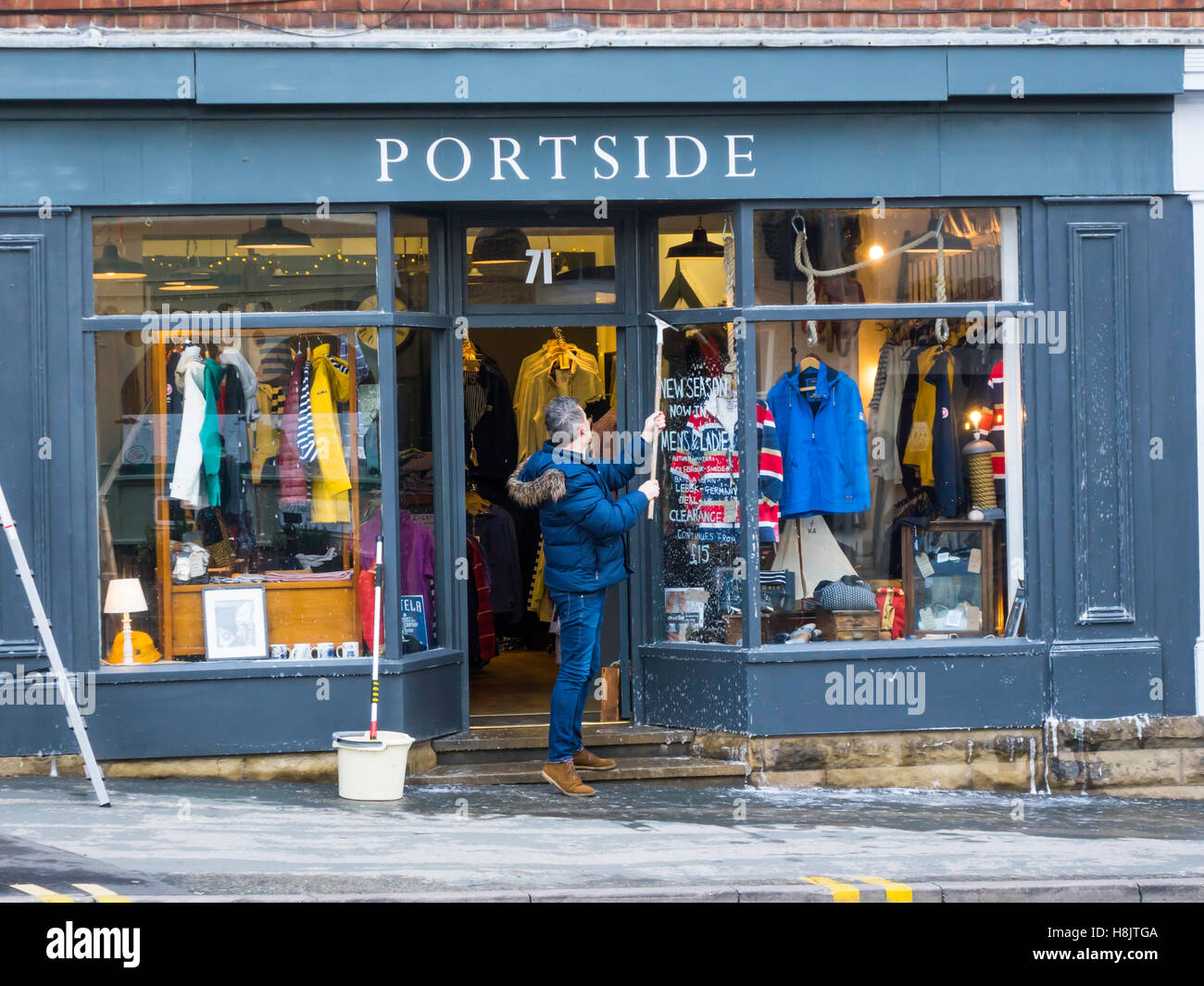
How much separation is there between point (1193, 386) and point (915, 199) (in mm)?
2095

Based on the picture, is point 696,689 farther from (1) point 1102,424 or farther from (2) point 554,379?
(1) point 1102,424

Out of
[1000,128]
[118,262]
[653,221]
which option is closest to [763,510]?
[653,221]

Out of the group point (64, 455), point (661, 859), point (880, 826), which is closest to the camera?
point (661, 859)

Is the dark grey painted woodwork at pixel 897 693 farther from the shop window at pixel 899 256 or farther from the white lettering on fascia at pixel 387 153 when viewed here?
the white lettering on fascia at pixel 387 153

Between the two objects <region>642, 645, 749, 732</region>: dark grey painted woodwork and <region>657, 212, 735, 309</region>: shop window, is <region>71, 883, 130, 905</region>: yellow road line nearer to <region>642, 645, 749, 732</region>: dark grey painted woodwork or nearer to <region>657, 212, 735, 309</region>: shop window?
<region>642, 645, 749, 732</region>: dark grey painted woodwork

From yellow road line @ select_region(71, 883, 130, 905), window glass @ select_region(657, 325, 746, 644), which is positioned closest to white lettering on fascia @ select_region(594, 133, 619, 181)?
window glass @ select_region(657, 325, 746, 644)

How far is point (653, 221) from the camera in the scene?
9.91m

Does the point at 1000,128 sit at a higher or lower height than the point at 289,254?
higher

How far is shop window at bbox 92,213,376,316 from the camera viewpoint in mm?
9336

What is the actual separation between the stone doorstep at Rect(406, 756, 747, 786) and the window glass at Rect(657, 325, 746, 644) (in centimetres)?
80

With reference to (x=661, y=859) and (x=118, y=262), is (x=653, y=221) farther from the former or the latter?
(x=661, y=859)

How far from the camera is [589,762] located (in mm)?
9320

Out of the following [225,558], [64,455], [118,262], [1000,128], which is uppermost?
[1000,128]

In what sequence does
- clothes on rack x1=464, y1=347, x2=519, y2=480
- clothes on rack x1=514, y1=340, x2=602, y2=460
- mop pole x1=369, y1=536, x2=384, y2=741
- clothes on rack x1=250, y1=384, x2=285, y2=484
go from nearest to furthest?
mop pole x1=369, y1=536, x2=384, y2=741
clothes on rack x1=250, y1=384, x2=285, y2=484
clothes on rack x1=514, y1=340, x2=602, y2=460
clothes on rack x1=464, y1=347, x2=519, y2=480
